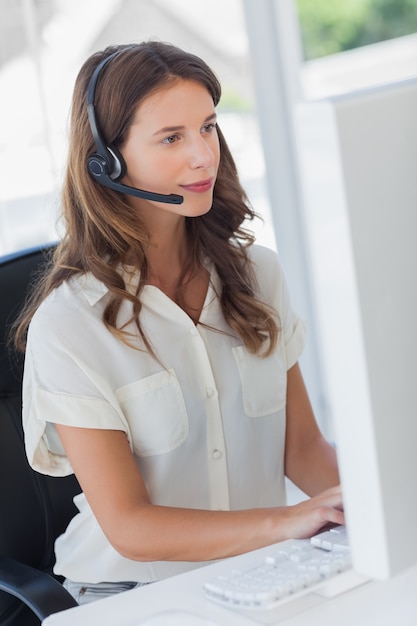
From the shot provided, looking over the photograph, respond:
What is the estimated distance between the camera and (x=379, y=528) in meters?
0.71

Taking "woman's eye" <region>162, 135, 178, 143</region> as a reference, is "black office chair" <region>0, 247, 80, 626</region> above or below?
below

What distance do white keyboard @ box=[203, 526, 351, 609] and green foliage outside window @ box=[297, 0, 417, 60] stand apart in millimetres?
2571

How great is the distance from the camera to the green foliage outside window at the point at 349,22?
331 cm

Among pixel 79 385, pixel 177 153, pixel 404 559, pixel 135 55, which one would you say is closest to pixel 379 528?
pixel 404 559

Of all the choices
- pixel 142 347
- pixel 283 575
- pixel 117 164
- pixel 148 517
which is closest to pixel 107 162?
Answer: pixel 117 164

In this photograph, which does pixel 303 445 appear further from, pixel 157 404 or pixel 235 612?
pixel 235 612

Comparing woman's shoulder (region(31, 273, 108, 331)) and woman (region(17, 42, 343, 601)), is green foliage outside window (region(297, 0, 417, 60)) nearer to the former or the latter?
woman (region(17, 42, 343, 601))

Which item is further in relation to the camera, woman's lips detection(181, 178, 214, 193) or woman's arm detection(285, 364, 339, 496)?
woman's arm detection(285, 364, 339, 496)

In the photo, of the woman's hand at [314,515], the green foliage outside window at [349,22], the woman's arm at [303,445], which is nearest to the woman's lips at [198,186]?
the woman's arm at [303,445]

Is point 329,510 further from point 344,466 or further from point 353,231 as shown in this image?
point 353,231

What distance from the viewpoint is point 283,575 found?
95 cm

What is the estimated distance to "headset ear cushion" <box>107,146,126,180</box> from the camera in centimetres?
142

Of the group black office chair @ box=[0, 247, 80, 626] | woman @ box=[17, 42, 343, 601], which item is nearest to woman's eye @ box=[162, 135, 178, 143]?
woman @ box=[17, 42, 343, 601]

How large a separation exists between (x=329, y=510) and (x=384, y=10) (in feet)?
9.41
